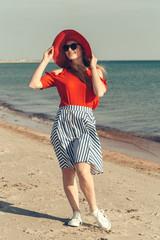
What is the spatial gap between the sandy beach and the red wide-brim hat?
1.73 metres

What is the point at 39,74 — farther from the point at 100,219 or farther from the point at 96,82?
the point at 100,219

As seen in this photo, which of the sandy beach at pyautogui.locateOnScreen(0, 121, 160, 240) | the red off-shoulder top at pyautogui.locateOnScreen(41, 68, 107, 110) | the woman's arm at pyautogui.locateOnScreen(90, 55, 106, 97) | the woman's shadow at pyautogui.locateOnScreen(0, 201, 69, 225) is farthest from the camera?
the woman's shadow at pyautogui.locateOnScreen(0, 201, 69, 225)

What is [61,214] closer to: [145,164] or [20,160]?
[20,160]

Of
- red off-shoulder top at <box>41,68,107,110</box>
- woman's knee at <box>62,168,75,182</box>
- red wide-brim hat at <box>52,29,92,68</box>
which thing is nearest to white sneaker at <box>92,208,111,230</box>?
woman's knee at <box>62,168,75,182</box>

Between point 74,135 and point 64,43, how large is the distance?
97 cm

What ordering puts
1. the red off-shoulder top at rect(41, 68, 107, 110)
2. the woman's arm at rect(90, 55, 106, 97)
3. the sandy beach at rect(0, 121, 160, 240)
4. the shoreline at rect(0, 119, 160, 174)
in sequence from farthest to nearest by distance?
the shoreline at rect(0, 119, 160, 174), the sandy beach at rect(0, 121, 160, 240), the red off-shoulder top at rect(41, 68, 107, 110), the woman's arm at rect(90, 55, 106, 97)

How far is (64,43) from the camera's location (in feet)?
13.3

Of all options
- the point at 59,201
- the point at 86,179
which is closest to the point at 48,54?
the point at 86,179

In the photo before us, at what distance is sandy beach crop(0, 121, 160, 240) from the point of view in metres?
4.00

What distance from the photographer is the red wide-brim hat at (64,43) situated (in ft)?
13.0

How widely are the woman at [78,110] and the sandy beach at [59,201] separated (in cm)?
38

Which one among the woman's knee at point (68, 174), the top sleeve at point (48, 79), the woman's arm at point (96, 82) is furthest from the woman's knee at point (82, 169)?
the top sleeve at point (48, 79)

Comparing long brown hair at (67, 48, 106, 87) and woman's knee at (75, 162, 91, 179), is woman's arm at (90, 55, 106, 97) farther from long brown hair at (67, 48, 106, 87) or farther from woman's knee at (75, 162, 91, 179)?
woman's knee at (75, 162, 91, 179)

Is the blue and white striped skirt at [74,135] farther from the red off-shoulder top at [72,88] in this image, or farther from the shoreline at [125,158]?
the shoreline at [125,158]
